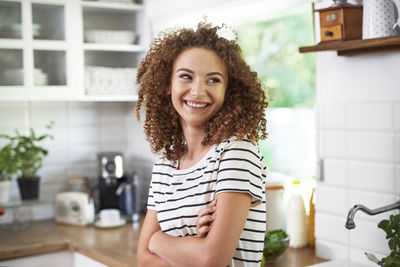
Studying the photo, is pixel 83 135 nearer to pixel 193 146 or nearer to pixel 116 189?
pixel 116 189

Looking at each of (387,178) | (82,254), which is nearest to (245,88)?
(387,178)

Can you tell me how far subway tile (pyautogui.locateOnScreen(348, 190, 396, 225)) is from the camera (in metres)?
1.80

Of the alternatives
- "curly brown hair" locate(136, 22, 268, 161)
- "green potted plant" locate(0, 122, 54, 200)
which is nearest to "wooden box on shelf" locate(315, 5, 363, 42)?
"curly brown hair" locate(136, 22, 268, 161)

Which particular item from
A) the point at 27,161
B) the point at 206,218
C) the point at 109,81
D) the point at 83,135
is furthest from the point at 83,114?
the point at 206,218

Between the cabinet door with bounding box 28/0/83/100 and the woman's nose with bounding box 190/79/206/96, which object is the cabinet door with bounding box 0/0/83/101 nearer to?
the cabinet door with bounding box 28/0/83/100

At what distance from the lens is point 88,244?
8.13ft

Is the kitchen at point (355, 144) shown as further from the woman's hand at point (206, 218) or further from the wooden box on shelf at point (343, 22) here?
the woman's hand at point (206, 218)

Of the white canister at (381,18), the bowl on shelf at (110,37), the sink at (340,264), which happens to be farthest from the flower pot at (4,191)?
the white canister at (381,18)

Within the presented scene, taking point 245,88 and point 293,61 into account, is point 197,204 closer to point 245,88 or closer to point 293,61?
point 245,88

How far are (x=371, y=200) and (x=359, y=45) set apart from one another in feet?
1.79

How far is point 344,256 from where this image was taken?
77.4 inches

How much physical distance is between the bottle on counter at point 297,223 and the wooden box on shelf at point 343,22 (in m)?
0.75

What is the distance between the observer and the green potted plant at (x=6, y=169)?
2781mm

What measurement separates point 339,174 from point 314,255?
14.0 inches
